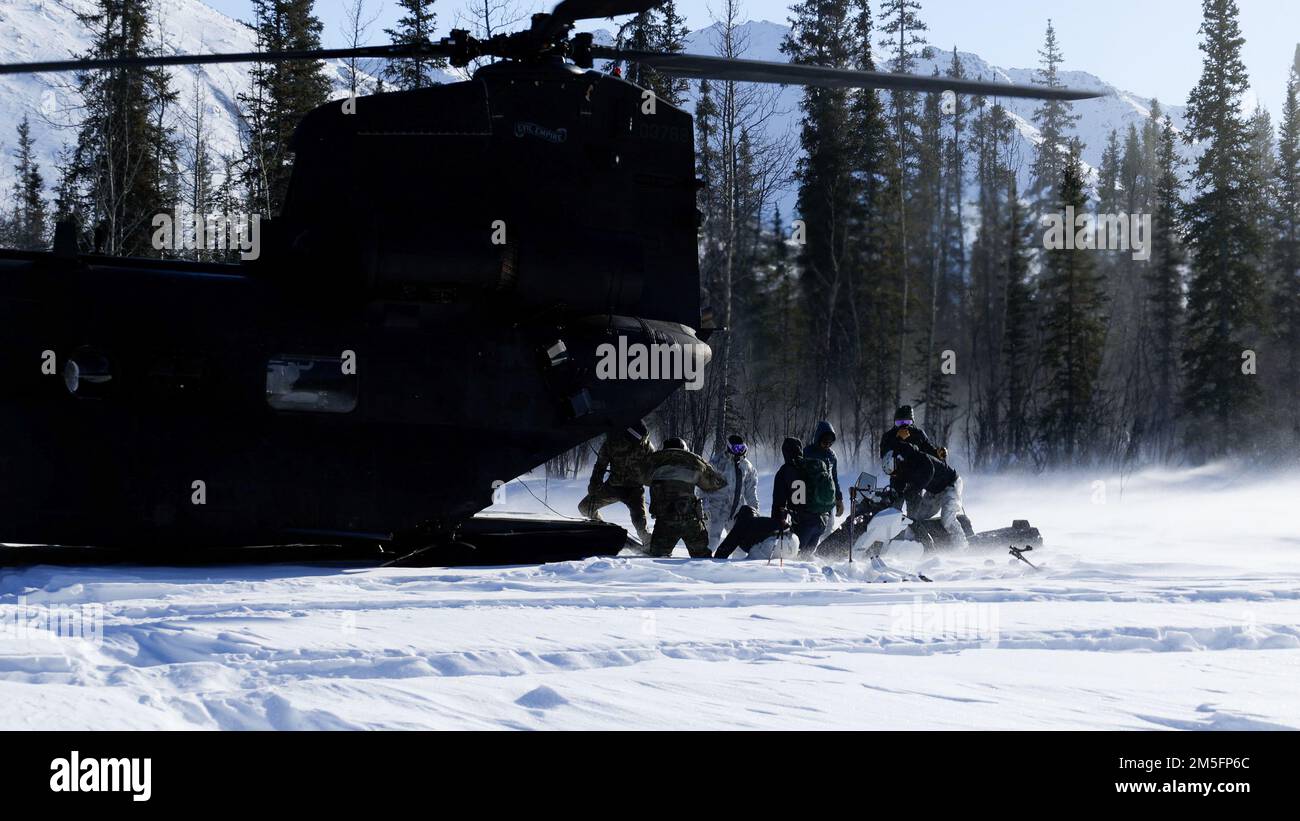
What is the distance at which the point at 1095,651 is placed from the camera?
6457mm

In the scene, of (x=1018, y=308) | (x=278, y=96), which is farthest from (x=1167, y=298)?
(x=278, y=96)

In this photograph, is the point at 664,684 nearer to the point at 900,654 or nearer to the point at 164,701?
the point at 900,654

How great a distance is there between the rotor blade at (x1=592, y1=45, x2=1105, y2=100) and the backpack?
15.9ft

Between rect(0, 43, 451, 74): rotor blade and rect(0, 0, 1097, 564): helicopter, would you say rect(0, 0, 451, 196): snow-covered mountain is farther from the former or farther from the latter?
rect(0, 43, 451, 74): rotor blade

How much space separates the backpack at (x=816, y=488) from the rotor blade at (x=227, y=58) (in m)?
→ 6.19

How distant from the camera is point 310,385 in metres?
8.89

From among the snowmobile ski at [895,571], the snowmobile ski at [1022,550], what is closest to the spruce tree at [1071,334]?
the snowmobile ski at [1022,550]

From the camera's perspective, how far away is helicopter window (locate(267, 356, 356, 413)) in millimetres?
8805

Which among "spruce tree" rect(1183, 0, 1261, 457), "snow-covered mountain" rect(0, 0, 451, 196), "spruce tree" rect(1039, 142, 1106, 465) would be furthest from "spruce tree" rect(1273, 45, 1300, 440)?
"snow-covered mountain" rect(0, 0, 451, 196)

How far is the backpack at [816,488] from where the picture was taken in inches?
493

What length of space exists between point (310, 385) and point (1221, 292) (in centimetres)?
3219

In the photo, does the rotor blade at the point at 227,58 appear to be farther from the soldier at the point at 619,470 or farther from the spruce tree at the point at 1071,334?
the spruce tree at the point at 1071,334
